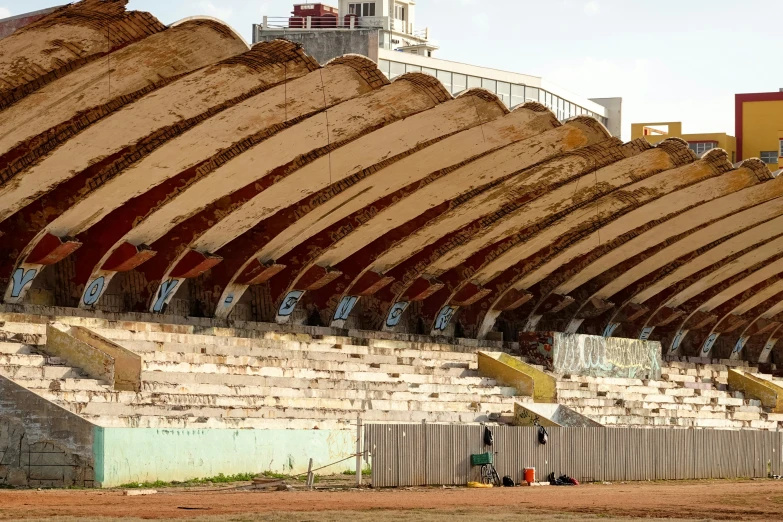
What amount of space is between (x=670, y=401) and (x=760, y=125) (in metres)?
27.1

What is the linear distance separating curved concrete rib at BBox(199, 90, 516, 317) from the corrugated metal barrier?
7421 millimetres

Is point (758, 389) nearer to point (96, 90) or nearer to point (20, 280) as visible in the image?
point (20, 280)

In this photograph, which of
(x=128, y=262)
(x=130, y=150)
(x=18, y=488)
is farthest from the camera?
(x=128, y=262)

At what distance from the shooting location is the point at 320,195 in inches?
1344

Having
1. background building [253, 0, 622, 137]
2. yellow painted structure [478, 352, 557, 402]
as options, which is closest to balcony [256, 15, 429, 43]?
background building [253, 0, 622, 137]

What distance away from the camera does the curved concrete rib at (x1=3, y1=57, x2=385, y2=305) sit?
90.9 ft

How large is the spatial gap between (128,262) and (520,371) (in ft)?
34.0

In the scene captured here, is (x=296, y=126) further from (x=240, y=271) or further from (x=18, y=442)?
(x=18, y=442)

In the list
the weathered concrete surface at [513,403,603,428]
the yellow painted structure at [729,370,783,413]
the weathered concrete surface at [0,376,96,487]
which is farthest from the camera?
the yellow painted structure at [729,370,783,413]

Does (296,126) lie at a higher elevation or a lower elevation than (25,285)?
higher

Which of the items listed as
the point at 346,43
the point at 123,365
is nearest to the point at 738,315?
the point at 346,43

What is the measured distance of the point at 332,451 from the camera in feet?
86.1

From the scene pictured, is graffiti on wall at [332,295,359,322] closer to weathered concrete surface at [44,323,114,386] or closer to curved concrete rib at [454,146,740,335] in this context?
curved concrete rib at [454,146,740,335]

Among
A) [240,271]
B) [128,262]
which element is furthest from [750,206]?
[128,262]
